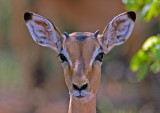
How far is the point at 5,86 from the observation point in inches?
531

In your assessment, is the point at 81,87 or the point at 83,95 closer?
the point at 81,87

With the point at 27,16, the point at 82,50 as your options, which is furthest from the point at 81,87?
the point at 27,16

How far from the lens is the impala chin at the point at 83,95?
5.65m

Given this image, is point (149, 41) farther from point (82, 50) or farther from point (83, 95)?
point (83, 95)

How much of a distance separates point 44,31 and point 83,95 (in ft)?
3.28

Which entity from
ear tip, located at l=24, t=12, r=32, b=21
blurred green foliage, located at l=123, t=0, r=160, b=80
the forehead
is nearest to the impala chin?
the forehead

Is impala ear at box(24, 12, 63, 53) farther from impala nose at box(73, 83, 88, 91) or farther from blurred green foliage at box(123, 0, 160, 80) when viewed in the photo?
blurred green foliage at box(123, 0, 160, 80)

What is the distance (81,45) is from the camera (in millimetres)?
5953

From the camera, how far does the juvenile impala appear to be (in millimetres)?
5746

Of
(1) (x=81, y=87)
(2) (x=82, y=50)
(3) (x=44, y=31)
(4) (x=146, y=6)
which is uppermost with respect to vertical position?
(4) (x=146, y=6)

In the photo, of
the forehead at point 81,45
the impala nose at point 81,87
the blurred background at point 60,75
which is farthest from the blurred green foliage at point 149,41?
the blurred background at point 60,75

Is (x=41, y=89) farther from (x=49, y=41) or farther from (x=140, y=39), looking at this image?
(x=49, y=41)

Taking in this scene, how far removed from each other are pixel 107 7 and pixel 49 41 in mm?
6273

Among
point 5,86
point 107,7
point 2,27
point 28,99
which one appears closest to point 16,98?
point 28,99
